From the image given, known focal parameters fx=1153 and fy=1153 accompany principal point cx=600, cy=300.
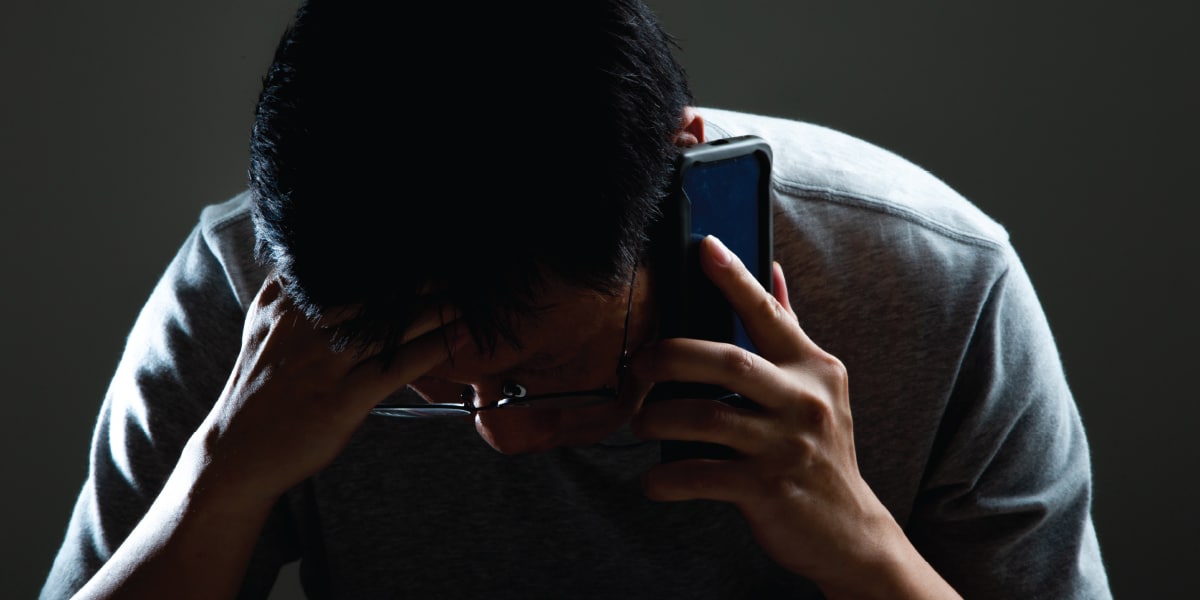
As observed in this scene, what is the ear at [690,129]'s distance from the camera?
92cm

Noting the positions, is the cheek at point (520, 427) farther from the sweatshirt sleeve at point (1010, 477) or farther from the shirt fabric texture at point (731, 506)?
the sweatshirt sleeve at point (1010, 477)

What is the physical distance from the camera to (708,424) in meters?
0.89

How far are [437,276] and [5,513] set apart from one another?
1437 mm

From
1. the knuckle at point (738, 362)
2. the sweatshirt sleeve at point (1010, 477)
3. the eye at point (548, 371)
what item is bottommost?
the sweatshirt sleeve at point (1010, 477)

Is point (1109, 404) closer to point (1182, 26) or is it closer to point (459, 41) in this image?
point (1182, 26)

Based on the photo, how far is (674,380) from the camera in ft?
2.97

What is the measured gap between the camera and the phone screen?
89 cm

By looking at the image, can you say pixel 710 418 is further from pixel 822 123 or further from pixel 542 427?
pixel 822 123

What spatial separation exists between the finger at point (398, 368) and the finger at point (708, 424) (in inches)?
6.6

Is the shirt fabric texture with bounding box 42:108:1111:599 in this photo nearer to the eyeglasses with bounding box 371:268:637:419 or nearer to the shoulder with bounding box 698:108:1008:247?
the shoulder with bounding box 698:108:1008:247

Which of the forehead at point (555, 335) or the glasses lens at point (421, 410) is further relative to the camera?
the glasses lens at point (421, 410)

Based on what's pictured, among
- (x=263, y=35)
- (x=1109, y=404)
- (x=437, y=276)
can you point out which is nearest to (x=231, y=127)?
(x=263, y=35)

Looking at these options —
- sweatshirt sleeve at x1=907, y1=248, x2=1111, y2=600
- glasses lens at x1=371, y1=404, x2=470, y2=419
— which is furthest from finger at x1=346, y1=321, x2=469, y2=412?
sweatshirt sleeve at x1=907, y1=248, x2=1111, y2=600

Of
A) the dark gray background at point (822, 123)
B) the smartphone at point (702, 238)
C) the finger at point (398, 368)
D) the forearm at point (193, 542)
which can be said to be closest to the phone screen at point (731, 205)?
the smartphone at point (702, 238)
